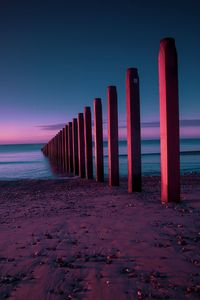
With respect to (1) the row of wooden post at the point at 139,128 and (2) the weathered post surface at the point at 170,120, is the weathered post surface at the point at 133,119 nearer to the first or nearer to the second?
(1) the row of wooden post at the point at 139,128

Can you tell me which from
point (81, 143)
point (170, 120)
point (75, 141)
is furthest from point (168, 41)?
point (75, 141)

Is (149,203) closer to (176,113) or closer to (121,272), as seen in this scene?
(176,113)

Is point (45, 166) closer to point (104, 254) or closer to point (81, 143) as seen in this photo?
point (81, 143)

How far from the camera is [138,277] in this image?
2.68m

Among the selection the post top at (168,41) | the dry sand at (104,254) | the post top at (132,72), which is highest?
the post top at (168,41)

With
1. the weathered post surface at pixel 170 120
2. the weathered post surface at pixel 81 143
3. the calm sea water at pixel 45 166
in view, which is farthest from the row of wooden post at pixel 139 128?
the calm sea water at pixel 45 166

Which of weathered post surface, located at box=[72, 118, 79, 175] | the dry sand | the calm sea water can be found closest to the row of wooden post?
the dry sand

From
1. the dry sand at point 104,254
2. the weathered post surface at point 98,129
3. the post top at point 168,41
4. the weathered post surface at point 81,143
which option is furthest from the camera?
the weathered post surface at point 81,143

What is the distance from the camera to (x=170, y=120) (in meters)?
5.38

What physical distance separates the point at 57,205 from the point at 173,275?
12.8 ft

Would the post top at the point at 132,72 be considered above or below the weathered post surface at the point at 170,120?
above

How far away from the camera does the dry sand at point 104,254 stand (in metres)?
2.53

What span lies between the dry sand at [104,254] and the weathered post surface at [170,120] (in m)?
0.37

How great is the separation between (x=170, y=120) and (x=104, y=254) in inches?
109
